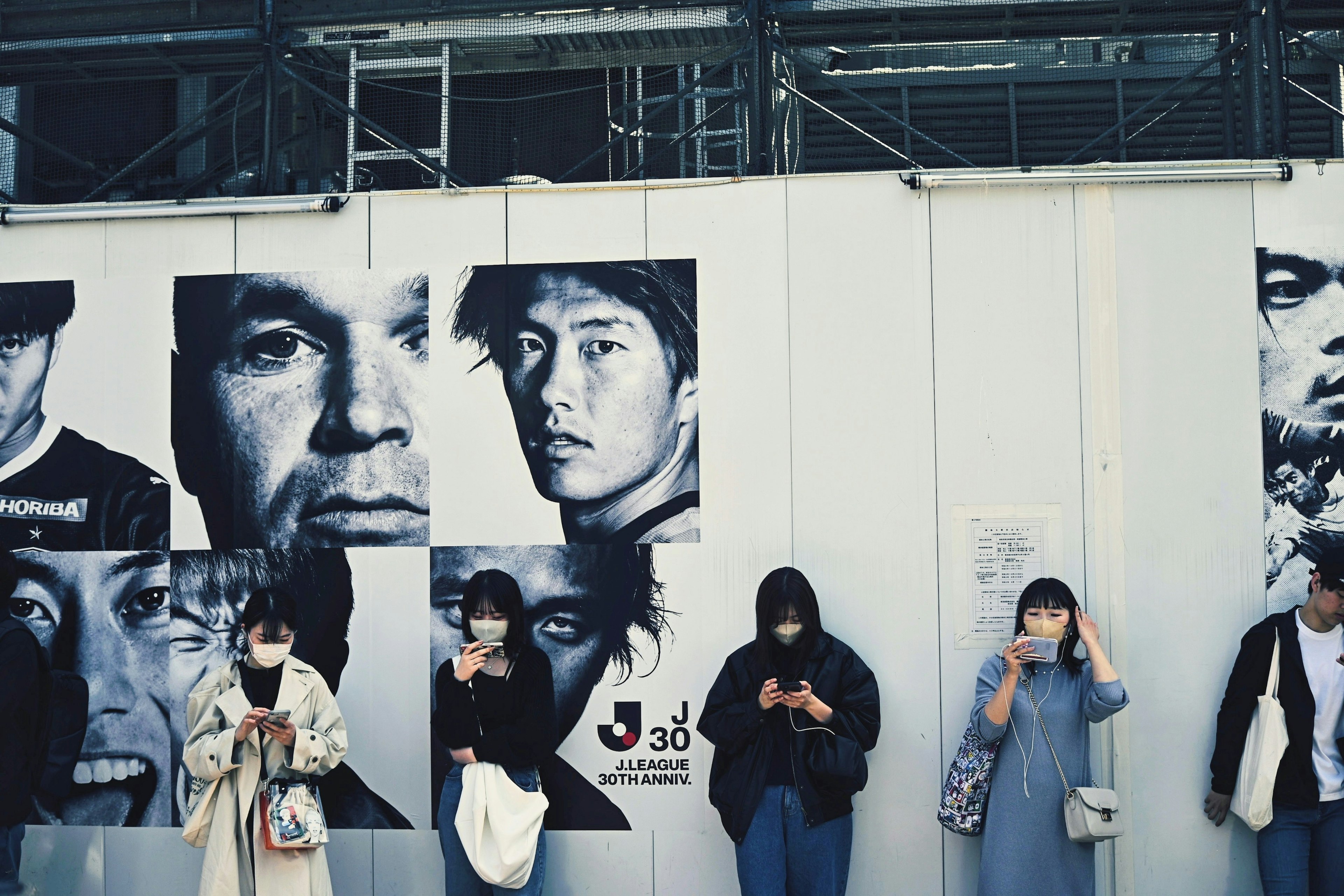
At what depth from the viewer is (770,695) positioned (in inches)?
171

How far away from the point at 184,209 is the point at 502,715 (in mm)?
3000

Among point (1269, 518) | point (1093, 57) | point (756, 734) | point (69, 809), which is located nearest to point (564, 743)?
point (756, 734)

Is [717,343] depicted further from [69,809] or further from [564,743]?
[69,809]

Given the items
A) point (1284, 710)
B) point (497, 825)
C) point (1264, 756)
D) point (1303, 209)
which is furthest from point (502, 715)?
point (1303, 209)

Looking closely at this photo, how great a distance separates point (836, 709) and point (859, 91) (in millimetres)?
3916

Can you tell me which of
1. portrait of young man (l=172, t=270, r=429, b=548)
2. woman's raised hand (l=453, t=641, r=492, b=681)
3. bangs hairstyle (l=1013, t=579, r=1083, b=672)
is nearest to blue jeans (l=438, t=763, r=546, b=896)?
woman's raised hand (l=453, t=641, r=492, b=681)

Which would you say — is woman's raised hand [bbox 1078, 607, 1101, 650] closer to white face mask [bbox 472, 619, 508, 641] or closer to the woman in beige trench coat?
white face mask [bbox 472, 619, 508, 641]

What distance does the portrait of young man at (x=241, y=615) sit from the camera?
17.1 ft

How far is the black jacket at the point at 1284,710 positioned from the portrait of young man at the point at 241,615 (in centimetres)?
379

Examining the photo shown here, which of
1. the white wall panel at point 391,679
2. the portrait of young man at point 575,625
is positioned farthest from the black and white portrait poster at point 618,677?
the white wall panel at point 391,679

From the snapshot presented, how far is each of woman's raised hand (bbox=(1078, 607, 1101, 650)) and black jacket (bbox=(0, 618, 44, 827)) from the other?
4216 millimetres

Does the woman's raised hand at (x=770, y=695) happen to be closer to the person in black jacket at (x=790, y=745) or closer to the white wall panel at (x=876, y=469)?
the person in black jacket at (x=790, y=745)

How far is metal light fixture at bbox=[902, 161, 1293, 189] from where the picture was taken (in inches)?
200

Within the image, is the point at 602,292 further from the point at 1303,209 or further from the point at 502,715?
the point at 1303,209
